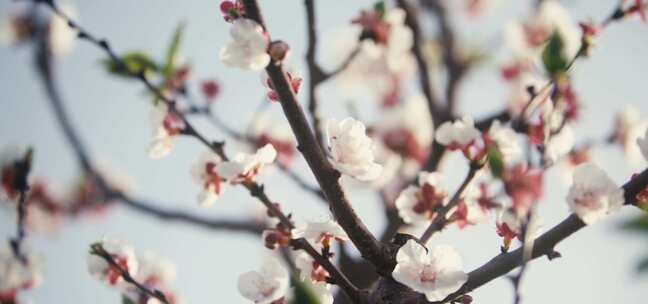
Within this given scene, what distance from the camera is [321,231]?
114 centimetres

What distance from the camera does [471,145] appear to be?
1317 millimetres

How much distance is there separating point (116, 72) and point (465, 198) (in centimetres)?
128

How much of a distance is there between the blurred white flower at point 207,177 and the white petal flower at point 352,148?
1.34 feet

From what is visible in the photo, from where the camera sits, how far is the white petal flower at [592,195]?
Result: 3.31 ft

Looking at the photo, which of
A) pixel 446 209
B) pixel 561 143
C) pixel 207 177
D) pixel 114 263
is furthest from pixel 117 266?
pixel 561 143

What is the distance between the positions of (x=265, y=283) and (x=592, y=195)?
0.74m

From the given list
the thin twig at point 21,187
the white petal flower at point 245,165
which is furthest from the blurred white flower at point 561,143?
the thin twig at point 21,187

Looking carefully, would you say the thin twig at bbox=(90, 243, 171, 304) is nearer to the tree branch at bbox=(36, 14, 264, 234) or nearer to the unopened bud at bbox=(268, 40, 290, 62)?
the unopened bud at bbox=(268, 40, 290, 62)

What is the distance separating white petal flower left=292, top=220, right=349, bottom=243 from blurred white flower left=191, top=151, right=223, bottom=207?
1.15 ft

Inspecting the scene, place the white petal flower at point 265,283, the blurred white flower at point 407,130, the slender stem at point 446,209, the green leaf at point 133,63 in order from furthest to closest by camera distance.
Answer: the blurred white flower at point 407,130
the green leaf at point 133,63
the slender stem at point 446,209
the white petal flower at point 265,283

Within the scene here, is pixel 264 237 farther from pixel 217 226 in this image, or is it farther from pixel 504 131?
pixel 217 226

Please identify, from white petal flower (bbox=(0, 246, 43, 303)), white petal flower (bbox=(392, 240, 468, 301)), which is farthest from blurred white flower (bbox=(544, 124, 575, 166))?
white petal flower (bbox=(0, 246, 43, 303))

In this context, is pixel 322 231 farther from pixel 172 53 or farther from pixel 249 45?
pixel 172 53

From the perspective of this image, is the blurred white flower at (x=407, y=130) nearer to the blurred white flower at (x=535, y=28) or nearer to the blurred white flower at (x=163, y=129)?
the blurred white flower at (x=535, y=28)
